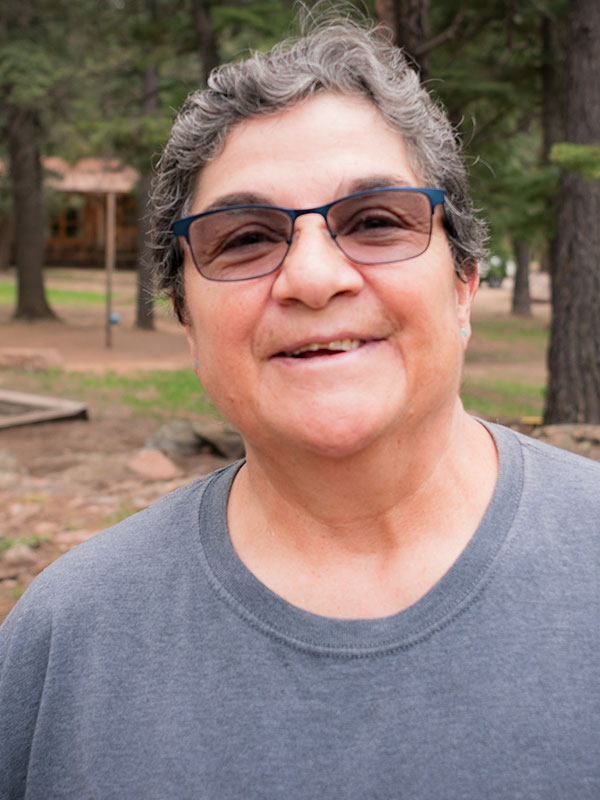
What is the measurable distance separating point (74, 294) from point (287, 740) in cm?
3112

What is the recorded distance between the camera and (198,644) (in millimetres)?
1404

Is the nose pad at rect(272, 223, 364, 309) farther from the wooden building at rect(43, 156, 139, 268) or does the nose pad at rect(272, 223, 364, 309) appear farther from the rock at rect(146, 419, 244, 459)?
the wooden building at rect(43, 156, 139, 268)

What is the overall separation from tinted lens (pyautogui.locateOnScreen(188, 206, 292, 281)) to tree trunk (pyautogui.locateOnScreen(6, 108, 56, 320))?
18.5m

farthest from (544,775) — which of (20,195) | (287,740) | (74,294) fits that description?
(74,294)

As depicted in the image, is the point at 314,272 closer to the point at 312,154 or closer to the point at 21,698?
the point at 312,154

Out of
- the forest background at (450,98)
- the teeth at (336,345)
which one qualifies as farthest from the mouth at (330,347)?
the forest background at (450,98)

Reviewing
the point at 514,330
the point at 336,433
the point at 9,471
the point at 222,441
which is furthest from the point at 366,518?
the point at 514,330

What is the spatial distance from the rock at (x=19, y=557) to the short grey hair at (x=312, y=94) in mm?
3695

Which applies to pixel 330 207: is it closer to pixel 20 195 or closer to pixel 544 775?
pixel 544 775

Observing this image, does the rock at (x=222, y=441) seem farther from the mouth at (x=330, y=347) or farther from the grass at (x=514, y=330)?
the grass at (x=514, y=330)

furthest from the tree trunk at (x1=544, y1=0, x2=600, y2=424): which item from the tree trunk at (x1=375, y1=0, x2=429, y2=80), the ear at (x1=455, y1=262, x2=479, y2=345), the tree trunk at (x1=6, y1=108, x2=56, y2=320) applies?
the tree trunk at (x1=6, y1=108, x2=56, y2=320)

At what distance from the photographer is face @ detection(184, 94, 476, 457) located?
137cm

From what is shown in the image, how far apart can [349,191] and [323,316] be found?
0.72 feet

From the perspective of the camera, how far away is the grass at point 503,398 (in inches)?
435
